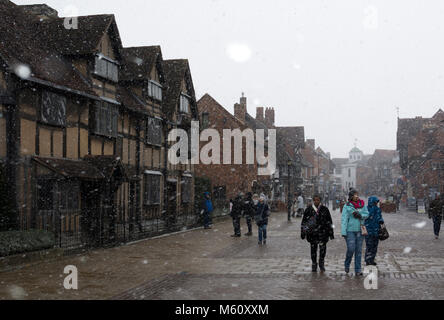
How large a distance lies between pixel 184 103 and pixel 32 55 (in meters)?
14.2

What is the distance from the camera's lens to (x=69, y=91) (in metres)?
18.3

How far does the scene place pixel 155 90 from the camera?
27469mm

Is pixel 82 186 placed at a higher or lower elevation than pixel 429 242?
higher

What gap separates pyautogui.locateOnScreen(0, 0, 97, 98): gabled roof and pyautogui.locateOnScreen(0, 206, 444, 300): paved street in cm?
594

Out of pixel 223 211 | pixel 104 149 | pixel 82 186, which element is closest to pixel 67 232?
pixel 82 186

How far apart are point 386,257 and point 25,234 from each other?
982 cm

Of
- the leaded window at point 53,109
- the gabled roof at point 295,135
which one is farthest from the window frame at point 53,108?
the gabled roof at point 295,135

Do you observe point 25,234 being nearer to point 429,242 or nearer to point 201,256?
point 201,256

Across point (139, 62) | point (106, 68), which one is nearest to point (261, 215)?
point (106, 68)

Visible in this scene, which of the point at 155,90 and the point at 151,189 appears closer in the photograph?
the point at 151,189

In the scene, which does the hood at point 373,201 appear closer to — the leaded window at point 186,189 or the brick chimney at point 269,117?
the leaded window at point 186,189

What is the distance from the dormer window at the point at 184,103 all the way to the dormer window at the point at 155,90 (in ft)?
10.8

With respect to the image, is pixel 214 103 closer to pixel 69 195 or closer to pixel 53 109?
pixel 69 195
